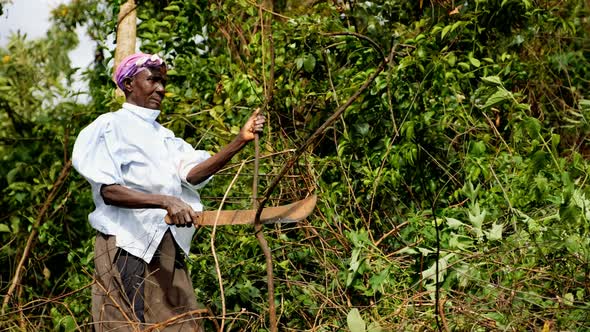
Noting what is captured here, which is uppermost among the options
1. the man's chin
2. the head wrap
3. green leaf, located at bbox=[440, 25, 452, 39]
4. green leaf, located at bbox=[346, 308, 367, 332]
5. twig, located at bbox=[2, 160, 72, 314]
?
the head wrap

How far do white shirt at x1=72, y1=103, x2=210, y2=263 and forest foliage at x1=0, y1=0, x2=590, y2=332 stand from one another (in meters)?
0.37

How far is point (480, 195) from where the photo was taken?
4.98m

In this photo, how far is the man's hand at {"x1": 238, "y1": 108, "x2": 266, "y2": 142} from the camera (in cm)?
384

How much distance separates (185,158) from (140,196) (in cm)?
41

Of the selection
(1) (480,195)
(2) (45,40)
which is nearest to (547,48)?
(1) (480,195)

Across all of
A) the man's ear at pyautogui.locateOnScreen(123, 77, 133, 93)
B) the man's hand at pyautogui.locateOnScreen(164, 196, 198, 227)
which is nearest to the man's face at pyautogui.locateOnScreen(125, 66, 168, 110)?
the man's ear at pyautogui.locateOnScreen(123, 77, 133, 93)

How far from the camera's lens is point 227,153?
13.1 ft

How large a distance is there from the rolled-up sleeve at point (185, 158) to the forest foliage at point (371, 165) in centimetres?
46

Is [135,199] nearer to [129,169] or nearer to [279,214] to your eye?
[129,169]

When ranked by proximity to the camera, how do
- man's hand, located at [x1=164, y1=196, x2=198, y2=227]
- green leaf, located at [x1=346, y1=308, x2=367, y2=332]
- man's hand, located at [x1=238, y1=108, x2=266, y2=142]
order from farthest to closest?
1. man's hand, located at [x1=238, y1=108, x2=266, y2=142]
2. man's hand, located at [x1=164, y1=196, x2=198, y2=227]
3. green leaf, located at [x1=346, y1=308, x2=367, y2=332]

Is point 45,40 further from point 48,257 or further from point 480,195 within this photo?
point 480,195

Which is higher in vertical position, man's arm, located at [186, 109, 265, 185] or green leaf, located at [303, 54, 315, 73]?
man's arm, located at [186, 109, 265, 185]

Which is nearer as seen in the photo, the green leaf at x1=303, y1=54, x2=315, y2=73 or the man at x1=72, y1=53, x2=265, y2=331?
the man at x1=72, y1=53, x2=265, y2=331

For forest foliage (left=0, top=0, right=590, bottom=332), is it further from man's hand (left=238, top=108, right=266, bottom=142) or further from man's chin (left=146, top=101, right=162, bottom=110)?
man's chin (left=146, top=101, right=162, bottom=110)
